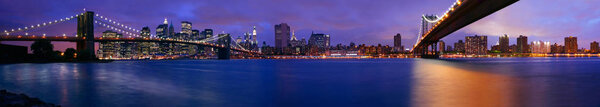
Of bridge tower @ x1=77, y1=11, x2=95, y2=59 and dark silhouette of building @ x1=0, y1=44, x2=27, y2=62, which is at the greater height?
bridge tower @ x1=77, y1=11, x2=95, y2=59

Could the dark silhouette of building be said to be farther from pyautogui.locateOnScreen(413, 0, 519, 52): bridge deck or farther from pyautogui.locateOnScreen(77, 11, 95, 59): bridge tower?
pyautogui.locateOnScreen(413, 0, 519, 52): bridge deck

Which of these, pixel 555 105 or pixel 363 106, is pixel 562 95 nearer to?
pixel 555 105

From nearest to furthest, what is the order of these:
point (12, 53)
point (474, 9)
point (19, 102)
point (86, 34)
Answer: point (19, 102), point (474, 9), point (12, 53), point (86, 34)

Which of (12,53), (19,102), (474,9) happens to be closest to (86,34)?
(12,53)

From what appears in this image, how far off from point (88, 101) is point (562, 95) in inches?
694

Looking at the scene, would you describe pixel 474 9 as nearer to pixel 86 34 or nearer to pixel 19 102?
pixel 19 102

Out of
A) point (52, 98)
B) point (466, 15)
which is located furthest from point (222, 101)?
point (466, 15)

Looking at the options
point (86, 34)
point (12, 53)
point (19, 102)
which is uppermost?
point (86, 34)

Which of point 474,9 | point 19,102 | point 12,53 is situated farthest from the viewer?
point 12,53

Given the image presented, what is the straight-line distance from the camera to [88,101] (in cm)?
1293

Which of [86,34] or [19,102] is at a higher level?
[86,34]

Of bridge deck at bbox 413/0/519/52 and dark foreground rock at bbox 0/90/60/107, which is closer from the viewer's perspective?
dark foreground rock at bbox 0/90/60/107

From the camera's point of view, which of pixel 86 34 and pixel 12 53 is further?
pixel 86 34

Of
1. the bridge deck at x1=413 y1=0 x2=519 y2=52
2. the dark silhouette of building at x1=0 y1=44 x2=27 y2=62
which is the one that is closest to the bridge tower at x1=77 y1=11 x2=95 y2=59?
the dark silhouette of building at x1=0 y1=44 x2=27 y2=62
